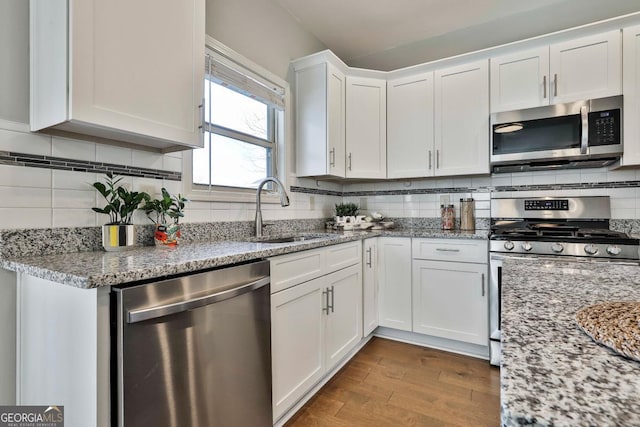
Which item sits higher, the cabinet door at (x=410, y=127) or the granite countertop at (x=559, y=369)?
the cabinet door at (x=410, y=127)

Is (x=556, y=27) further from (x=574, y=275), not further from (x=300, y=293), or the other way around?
(x=300, y=293)

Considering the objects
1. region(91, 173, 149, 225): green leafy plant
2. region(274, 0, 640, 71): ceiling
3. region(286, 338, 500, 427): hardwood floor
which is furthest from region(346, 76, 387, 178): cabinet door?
region(91, 173, 149, 225): green leafy plant

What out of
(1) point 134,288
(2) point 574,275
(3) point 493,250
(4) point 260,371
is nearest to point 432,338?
(3) point 493,250

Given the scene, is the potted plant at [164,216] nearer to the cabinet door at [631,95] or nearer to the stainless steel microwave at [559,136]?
the stainless steel microwave at [559,136]

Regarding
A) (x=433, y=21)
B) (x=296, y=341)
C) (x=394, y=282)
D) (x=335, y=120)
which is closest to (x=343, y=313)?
(x=296, y=341)

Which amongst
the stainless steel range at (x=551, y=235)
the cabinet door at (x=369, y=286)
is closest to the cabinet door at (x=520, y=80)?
the stainless steel range at (x=551, y=235)

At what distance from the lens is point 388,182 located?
3254mm

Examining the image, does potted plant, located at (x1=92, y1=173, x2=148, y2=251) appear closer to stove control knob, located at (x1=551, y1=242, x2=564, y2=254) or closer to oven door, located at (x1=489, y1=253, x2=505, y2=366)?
oven door, located at (x1=489, y1=253, x2=505, y2=366)

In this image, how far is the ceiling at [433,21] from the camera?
2578 mm

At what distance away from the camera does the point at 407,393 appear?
1.92m

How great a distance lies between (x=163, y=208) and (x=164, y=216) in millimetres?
65

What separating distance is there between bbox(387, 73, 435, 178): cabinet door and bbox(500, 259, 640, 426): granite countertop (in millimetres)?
2190

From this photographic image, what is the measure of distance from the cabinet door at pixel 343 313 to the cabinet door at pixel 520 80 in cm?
170

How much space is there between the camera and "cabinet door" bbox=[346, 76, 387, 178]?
113 inches
